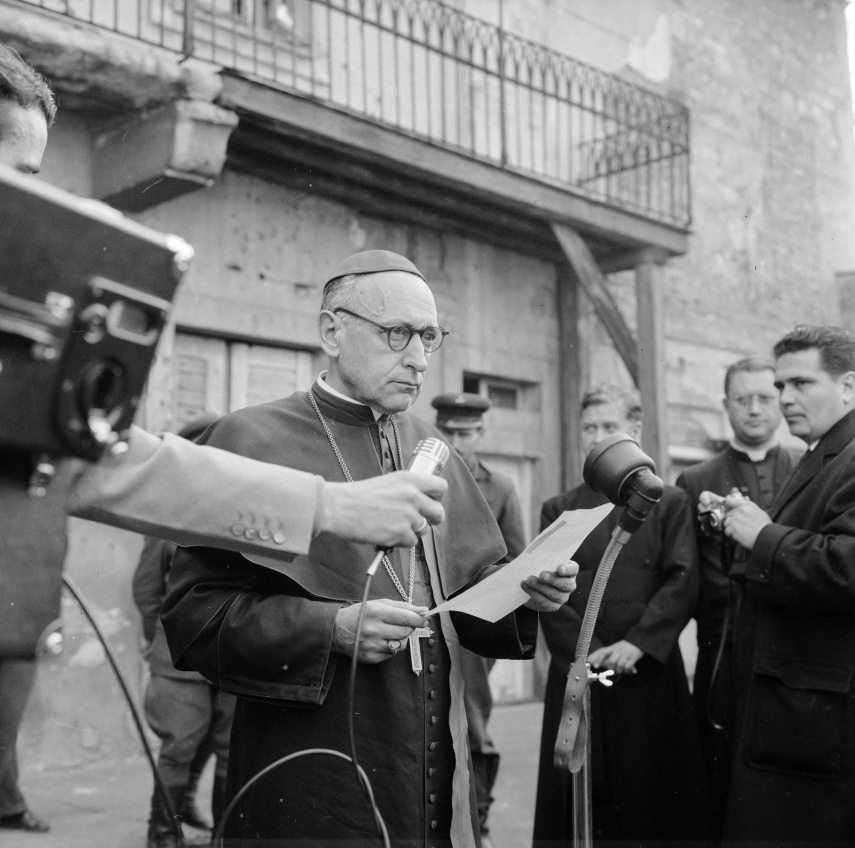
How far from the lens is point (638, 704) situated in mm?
3979

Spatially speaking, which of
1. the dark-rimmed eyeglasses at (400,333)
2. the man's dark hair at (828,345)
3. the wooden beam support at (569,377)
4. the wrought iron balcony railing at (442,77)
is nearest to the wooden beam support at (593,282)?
the wrought iron balcony railing at (442,77)

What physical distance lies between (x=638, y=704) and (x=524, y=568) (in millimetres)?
1906

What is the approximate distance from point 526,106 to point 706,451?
3.88 metres

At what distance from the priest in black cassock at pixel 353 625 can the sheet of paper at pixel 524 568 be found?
0.06 meters

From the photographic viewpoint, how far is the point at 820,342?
3533 mm

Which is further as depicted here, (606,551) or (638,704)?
(638,704)

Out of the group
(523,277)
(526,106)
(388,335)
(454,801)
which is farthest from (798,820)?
(526,106)

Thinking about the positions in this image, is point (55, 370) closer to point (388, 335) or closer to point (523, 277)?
point (388, 335)

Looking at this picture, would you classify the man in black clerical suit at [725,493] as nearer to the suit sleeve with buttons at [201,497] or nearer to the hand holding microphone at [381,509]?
the hand holding microphone at [381,509]

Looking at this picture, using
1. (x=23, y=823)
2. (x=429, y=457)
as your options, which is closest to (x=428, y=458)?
(x=429, y=457)

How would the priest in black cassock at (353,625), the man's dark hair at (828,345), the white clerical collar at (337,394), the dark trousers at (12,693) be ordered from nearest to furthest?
the dark trousers at (12,693), the priest in black cassock at (353,625), the white clerical collar at (337,394), the man's dark hair at (828,345)

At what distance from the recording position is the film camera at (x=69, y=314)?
4.06ft

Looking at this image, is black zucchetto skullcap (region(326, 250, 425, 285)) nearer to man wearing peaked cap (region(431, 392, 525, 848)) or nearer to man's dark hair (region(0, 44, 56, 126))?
man's dark hair (region(0, 44, 56, 126))

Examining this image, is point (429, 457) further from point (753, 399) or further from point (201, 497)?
point (753, 399)
